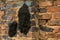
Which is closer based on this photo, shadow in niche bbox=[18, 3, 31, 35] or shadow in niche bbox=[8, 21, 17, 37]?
shadow in niche bbox=[18, 3, 31, 35]

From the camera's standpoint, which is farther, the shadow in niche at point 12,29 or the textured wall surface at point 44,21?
the shadow in niche at point 12,29

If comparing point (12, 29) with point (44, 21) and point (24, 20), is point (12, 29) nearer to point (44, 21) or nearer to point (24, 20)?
point (24, 20)

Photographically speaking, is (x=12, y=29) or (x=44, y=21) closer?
(x=44, y=21)

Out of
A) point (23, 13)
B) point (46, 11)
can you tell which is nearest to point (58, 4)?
point (46, 11)

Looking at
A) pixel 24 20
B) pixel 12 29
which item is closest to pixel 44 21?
pixel 24 20

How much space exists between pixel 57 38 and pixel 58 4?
0.38 m

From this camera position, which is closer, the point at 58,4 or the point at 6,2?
the point at 58,4

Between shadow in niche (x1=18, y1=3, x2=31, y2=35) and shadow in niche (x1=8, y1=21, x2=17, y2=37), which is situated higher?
shadow in niche (x1=18, y1=3, x2=31, y2=35)

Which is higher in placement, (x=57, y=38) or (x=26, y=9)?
(x=26, y=9)

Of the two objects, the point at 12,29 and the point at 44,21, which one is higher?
the point at 44,21

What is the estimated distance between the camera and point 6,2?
80.0 inches

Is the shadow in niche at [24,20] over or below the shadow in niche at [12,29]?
over

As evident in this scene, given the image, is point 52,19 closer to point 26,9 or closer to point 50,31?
point 50,31

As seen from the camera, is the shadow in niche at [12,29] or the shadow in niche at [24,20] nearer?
the shadow in niche at [24,20]
